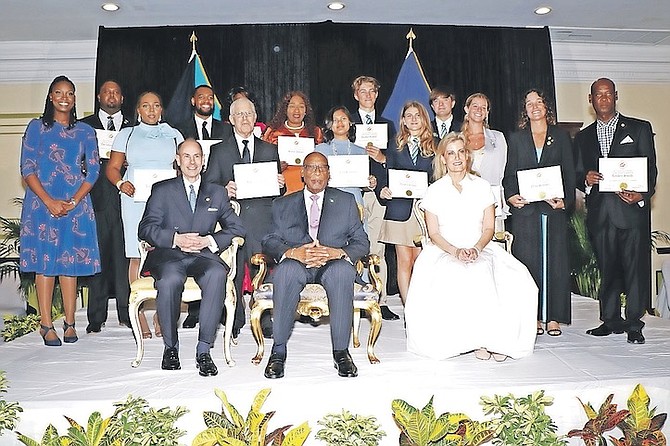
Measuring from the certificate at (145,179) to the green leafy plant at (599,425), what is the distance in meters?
2.93

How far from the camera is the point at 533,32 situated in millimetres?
7055

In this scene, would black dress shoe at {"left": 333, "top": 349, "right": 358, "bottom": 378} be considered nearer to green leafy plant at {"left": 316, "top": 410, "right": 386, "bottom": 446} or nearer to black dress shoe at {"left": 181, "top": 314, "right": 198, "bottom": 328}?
green leafy plant at {"left": 316, "top": 410, "right": 386, "bottom": 446}

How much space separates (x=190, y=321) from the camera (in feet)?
18.2

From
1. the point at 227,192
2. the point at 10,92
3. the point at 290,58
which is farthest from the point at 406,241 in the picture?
the point at 10,92

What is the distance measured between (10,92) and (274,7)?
3308 mm

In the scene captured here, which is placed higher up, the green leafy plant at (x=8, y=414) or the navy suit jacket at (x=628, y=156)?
the navy suit jacket at (x=628, y=156)

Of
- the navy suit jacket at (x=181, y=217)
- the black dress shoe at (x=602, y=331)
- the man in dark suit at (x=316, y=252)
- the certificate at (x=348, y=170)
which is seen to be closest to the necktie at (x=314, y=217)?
the man in dark suit at (x=316, y=252)

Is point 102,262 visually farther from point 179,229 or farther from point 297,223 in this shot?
point 297,223

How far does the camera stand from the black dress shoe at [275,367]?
379 cm

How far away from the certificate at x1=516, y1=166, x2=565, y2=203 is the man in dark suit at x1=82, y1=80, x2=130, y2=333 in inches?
111

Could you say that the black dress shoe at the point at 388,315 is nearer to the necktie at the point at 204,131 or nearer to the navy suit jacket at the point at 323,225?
the navy suit jacket at the point at 323,225

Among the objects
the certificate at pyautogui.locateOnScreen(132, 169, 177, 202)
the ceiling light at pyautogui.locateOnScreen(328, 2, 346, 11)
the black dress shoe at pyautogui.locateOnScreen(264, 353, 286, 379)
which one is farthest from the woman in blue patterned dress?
the ceiling light at pyautogui.locateOnScreen(328, 2, 346, 11)

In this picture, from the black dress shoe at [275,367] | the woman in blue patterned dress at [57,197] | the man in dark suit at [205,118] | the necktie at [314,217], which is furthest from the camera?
the man in dark suit at [205,118]

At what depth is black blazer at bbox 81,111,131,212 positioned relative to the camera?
5.22 meters
